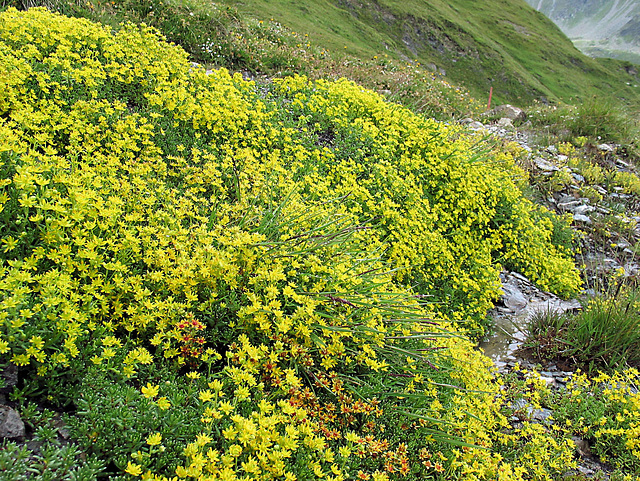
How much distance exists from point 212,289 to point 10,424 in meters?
1.30

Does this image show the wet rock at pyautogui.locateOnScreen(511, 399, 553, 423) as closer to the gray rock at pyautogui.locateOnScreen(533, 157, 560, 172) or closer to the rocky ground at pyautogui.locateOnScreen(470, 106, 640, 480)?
the rocky ground at pyautogui.locateOnScreen(470, 106, 640, 480)

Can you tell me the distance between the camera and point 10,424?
6.27ft

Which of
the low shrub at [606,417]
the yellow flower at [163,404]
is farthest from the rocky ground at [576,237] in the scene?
the yellow flower at [163,404]

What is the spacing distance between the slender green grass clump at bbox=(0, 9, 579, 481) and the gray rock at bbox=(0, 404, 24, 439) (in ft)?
0.26

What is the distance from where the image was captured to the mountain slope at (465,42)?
31.2 meters

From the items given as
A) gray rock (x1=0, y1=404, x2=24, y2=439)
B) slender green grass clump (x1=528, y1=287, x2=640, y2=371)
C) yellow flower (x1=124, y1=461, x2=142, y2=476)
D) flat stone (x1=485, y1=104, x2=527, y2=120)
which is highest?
flat stone (x1=485, y1=104, x2=527, y2=120)

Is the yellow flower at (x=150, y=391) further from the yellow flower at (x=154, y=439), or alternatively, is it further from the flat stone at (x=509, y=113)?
the flat stone at (x=509, y=113)

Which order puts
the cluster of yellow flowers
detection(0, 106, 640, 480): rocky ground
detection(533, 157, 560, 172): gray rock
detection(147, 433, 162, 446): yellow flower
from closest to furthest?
detection(147, 433, 162, 446): yellow flower < the cluster of yellow flowers < detection(0, 106, 640, 480): rocky ground < detection(533, 157, 560, 172): gray rock

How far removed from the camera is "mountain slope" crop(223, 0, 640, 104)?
102ft

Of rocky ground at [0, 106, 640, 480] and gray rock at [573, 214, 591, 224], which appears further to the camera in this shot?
gray rock at [573, 214, 591, 224]

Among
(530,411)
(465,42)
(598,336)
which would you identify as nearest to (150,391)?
(530,411)

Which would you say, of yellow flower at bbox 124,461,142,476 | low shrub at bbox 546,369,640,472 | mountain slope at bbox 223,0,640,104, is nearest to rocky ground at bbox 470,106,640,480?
low shrub at bbox 546,369,640,472

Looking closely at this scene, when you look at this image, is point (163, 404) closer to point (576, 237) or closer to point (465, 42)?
point (576, 237)

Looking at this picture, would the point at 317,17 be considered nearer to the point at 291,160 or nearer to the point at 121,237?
the point at 291,160
